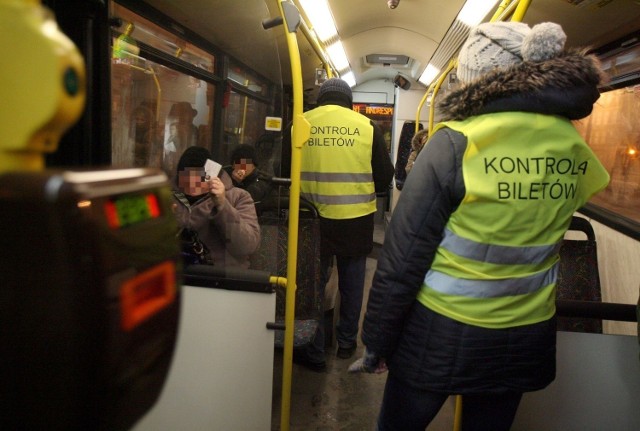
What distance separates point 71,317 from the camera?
0.43m

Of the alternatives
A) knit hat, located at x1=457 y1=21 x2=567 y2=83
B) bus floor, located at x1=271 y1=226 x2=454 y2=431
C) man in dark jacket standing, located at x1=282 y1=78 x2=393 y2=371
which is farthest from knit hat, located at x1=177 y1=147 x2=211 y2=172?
bus floor, located at x1=271 y1=226 x2=454 y2=431

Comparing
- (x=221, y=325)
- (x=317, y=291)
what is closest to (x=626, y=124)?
(x=317, y=291)

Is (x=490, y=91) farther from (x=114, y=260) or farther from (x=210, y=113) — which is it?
(x=210, y=113)

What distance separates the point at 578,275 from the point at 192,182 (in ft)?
6.99

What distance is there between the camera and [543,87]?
4.14ft

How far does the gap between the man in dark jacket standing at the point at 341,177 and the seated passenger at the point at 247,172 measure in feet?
2.24

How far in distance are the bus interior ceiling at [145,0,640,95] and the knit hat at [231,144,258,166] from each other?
42 centimetres

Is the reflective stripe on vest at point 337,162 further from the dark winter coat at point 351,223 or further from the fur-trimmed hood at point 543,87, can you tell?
the fur-trimmed hood at point 543,87

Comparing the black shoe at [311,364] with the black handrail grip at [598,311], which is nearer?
the black handrail grip at [598,311]

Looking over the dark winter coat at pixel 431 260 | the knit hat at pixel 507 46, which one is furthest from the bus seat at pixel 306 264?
the knit hat at pixel 507 46

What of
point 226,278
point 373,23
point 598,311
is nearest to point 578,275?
point 598,311

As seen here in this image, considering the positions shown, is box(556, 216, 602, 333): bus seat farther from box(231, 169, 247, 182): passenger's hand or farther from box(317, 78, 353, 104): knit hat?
box(231, 169, 247, 182): passenger's hand

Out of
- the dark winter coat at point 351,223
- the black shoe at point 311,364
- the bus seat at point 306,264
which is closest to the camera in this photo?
the bus seat at point 306,264

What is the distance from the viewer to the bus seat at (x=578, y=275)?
8.21 feet
